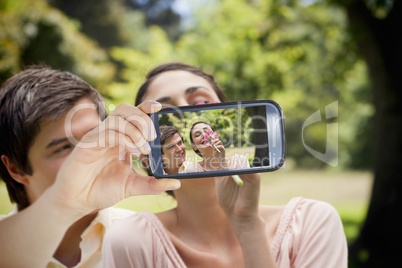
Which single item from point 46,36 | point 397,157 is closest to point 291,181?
point 397,157

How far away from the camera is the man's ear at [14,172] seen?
183cm

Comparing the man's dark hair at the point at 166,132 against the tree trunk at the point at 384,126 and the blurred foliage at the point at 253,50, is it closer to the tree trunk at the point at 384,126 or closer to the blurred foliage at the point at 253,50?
the tree trunk at the point at 384,126

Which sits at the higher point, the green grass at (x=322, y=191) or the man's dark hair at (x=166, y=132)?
the man's dark hair at (x=166, y=132)

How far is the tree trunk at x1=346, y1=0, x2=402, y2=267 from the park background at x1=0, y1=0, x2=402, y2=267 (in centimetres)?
1

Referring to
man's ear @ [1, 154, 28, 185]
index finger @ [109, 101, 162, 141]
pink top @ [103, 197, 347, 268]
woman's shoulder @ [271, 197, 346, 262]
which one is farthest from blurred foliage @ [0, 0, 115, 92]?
index finger @ [109, 101, 162, 141]

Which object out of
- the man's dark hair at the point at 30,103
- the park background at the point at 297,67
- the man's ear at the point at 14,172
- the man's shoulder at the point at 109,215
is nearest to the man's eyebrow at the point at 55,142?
the man's dark hair at the point at 30,103

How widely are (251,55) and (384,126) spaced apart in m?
3.75

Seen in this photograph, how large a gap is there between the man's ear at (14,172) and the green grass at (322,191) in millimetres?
5317

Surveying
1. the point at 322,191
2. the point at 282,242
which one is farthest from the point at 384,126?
the point at 322,191

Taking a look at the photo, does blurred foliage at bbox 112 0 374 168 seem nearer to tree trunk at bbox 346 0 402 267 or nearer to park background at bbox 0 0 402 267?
park background at bbox 0 0 402 267

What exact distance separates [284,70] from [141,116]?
302 inches

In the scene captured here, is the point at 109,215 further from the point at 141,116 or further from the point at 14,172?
the point at 141,116

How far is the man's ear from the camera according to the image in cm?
183

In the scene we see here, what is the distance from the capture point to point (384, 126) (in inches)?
201
